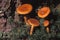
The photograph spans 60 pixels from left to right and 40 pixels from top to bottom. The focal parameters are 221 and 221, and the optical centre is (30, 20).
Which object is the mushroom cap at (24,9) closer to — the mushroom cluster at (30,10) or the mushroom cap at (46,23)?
the mushroom cluster at (30,10)

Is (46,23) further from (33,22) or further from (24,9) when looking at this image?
(24,9)

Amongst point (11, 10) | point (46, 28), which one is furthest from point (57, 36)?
point (11, 10)

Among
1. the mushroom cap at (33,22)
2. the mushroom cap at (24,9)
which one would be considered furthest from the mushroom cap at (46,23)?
the mushroom cap at (24,9)

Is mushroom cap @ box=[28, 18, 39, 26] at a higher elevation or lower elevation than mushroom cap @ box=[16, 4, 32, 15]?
lower

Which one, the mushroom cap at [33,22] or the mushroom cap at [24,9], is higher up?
A: the mushroom cap at [24,9]

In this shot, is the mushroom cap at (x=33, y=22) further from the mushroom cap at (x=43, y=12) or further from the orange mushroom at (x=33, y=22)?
the mushroom cap at (x=43, y=12)

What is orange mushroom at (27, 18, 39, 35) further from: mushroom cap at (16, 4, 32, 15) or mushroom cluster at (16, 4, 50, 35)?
mushroom cap at (16, 4, 32, 15)

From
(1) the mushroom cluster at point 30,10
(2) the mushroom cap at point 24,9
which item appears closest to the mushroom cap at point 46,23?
(1) the mushroom cluster at point 30,10

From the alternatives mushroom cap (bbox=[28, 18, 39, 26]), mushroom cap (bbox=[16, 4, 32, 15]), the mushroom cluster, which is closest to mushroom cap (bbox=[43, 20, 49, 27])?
the mushroom cluster

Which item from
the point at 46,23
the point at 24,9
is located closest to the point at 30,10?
the point at 24,9
